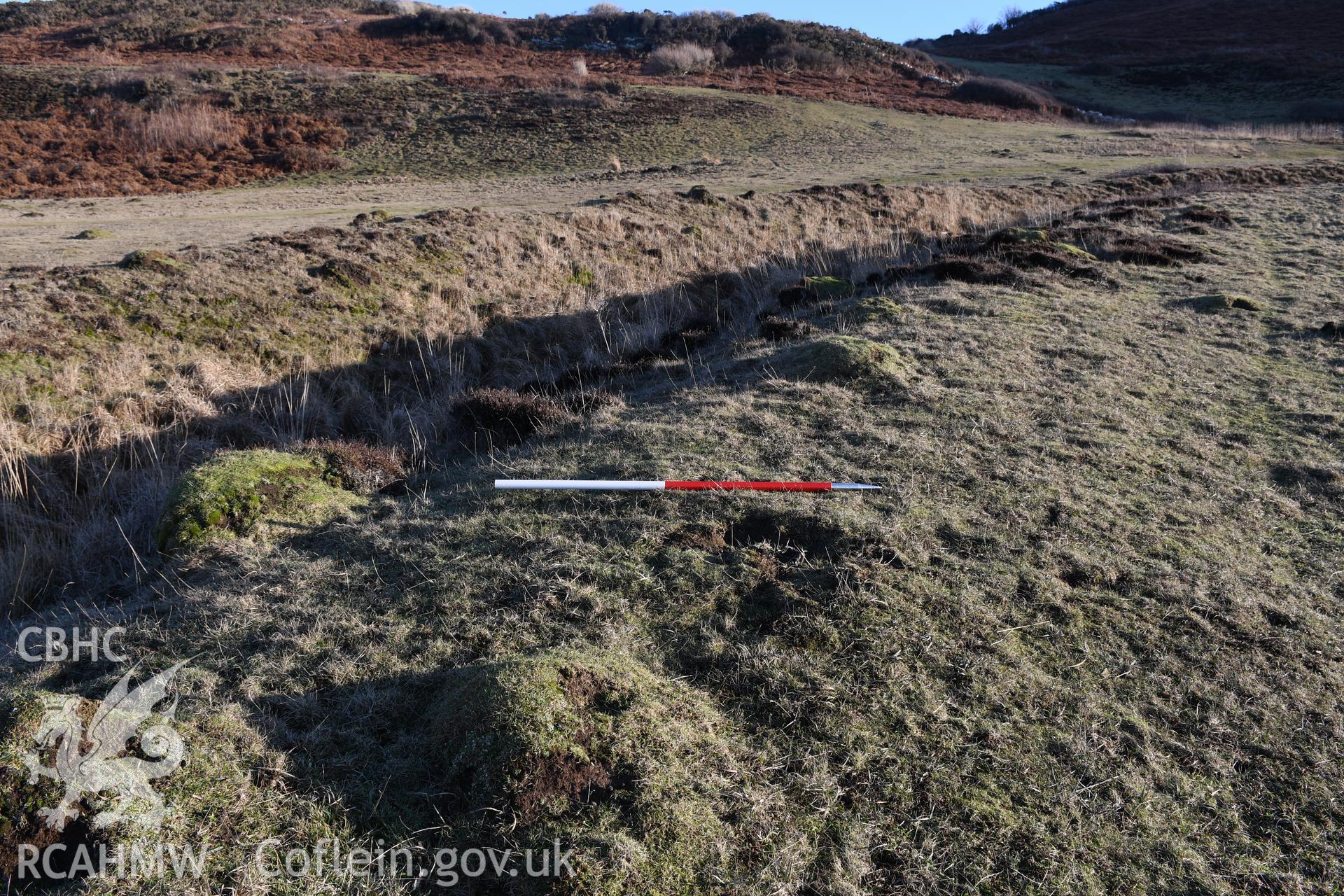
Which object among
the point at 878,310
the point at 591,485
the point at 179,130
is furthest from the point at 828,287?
the point at 179,130

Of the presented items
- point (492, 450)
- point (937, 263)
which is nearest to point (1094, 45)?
point (937, 263)

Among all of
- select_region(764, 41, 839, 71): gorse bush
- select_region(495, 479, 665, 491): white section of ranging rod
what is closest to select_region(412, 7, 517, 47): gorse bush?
select_region(764, 41, 839, 71): gorse bush

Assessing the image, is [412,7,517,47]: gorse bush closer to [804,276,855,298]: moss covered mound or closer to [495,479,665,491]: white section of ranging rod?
[804,276,855,298]: moss covered mound

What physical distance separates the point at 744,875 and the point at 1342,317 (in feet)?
44.0

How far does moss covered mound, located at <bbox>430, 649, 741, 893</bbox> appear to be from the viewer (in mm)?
2961

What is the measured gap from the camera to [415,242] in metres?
15.7

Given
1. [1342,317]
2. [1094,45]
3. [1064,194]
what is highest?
[1094,45]

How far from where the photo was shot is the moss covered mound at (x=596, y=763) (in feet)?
9.71

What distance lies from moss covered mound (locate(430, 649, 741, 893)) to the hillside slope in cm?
5850

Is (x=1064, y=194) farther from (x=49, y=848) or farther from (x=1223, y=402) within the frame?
(x=49, y=848)

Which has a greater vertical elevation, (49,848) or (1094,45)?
(1094,45)

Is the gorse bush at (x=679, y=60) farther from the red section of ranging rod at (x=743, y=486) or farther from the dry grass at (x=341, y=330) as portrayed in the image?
the red section of ranging rod at (x=743, y=486)

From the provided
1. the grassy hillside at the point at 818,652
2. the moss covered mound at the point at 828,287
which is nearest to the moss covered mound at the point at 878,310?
the moss covered mound at the point at 828,287

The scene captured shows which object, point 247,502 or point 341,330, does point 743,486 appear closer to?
point 247,502
